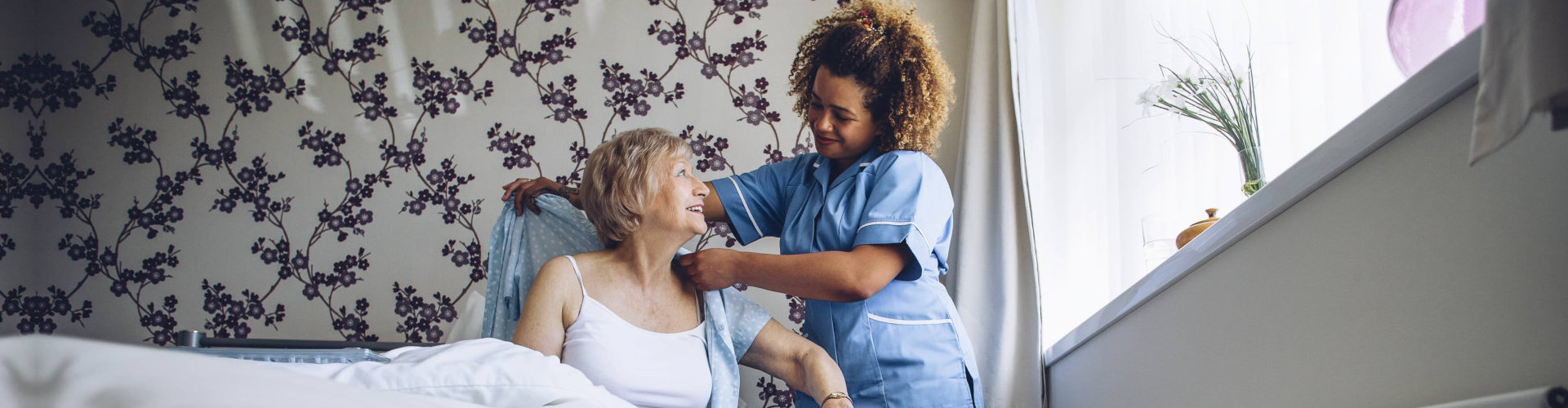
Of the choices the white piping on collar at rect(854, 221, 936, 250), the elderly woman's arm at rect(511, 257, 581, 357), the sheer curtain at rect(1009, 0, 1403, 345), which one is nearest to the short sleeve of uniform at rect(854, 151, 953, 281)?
the white piping on collar at rect(854, 221, 936, 250)

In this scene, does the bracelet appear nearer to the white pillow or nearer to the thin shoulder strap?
the thin shoulder strap

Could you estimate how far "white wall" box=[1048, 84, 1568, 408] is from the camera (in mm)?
836

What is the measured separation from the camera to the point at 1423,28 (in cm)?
147

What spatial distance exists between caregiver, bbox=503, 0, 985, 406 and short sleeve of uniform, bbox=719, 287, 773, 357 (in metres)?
0.07

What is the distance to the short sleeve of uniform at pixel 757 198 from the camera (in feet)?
6.99

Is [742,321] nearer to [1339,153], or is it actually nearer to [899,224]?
[899,224]

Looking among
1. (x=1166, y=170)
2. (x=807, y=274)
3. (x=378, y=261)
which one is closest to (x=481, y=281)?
(x=378, y=261)

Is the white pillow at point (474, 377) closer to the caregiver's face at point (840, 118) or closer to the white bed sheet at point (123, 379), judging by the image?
the white bed sheet at point (123, 379)

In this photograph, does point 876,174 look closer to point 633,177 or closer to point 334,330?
point 633,177

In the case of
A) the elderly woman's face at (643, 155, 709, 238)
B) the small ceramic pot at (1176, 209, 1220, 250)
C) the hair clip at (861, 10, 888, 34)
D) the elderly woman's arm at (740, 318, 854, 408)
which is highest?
the hair clip at (861, 10, 888, 34)

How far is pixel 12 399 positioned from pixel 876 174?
155 cm

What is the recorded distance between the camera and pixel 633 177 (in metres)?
1.76

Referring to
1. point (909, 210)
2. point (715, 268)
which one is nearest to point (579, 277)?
point (715, 268)

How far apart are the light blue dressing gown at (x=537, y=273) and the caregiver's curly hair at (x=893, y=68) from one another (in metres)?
0.50
